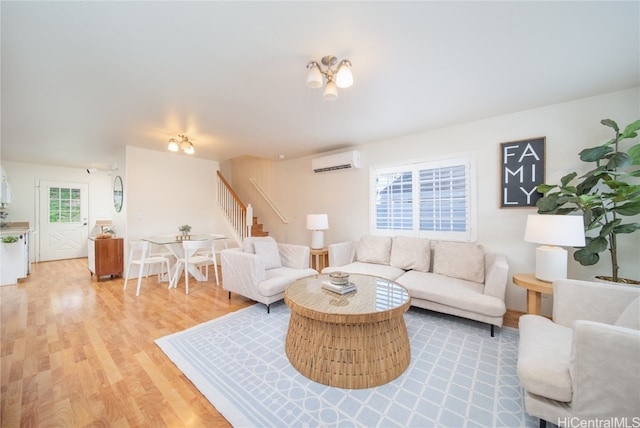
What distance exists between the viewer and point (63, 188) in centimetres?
630

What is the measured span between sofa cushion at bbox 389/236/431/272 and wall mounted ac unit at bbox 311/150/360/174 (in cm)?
151

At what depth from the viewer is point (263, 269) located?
2961 mm

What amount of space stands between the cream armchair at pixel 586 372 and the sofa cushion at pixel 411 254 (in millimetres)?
1674

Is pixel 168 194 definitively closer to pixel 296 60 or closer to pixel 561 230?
pixel 296 60

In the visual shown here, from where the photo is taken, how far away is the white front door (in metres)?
6.04

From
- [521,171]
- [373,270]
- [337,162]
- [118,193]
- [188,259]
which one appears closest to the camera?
[521,171]

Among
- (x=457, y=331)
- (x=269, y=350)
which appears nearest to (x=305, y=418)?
(x=269, y=350)

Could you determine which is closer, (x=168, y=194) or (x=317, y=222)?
(x=317, y=222)

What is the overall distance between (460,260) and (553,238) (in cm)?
97

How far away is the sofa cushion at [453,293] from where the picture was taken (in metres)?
2.25

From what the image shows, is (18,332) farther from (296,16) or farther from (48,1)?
(296,16)

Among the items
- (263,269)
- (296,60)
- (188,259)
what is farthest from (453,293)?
(188,259)

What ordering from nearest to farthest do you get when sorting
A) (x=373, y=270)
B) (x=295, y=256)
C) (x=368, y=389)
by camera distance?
(x=368, y=389), (x=373, y=270), (x=295, y=256)

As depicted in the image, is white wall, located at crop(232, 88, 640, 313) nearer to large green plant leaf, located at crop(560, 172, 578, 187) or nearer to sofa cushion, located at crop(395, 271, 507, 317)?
large green plant leaf, located at crop(560, 172, 578, 187)
